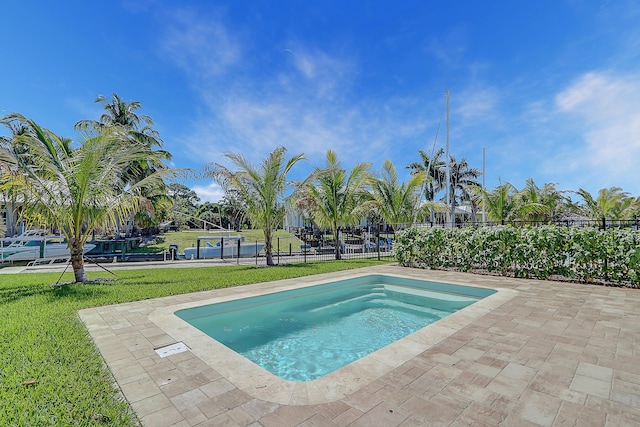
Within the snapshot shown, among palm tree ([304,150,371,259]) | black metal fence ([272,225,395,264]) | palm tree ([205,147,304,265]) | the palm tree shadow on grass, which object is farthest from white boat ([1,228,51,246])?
palm tree ([304,150,371,259])

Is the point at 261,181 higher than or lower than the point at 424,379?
higher

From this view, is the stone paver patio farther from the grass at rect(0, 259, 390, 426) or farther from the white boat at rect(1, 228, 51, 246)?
the white boat at rect(1, 228, 51, 246)

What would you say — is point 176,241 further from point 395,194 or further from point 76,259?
point 395,194

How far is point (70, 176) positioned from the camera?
7297 mm

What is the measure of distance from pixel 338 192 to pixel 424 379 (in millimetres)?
12209

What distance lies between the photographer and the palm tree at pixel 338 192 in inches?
568

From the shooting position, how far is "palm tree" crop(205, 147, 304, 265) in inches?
452

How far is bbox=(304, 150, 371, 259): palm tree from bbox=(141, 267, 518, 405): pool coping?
9.37 meters

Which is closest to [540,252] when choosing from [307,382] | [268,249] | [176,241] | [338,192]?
[307,382]

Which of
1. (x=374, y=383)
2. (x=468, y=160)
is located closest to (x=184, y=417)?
(x=374, y=383)

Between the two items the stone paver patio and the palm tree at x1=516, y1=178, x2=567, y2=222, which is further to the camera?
the palm tree at x1=516, y1=178, x2=567, y2=222

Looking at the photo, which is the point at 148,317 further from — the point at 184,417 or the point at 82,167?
the point at 82,167

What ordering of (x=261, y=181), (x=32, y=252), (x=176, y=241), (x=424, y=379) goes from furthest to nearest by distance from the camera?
(x=176, y=241) < (x=32, y=252) < (x=261, y=181) < (x=424, y=379)

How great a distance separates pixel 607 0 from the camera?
25.3 ft
